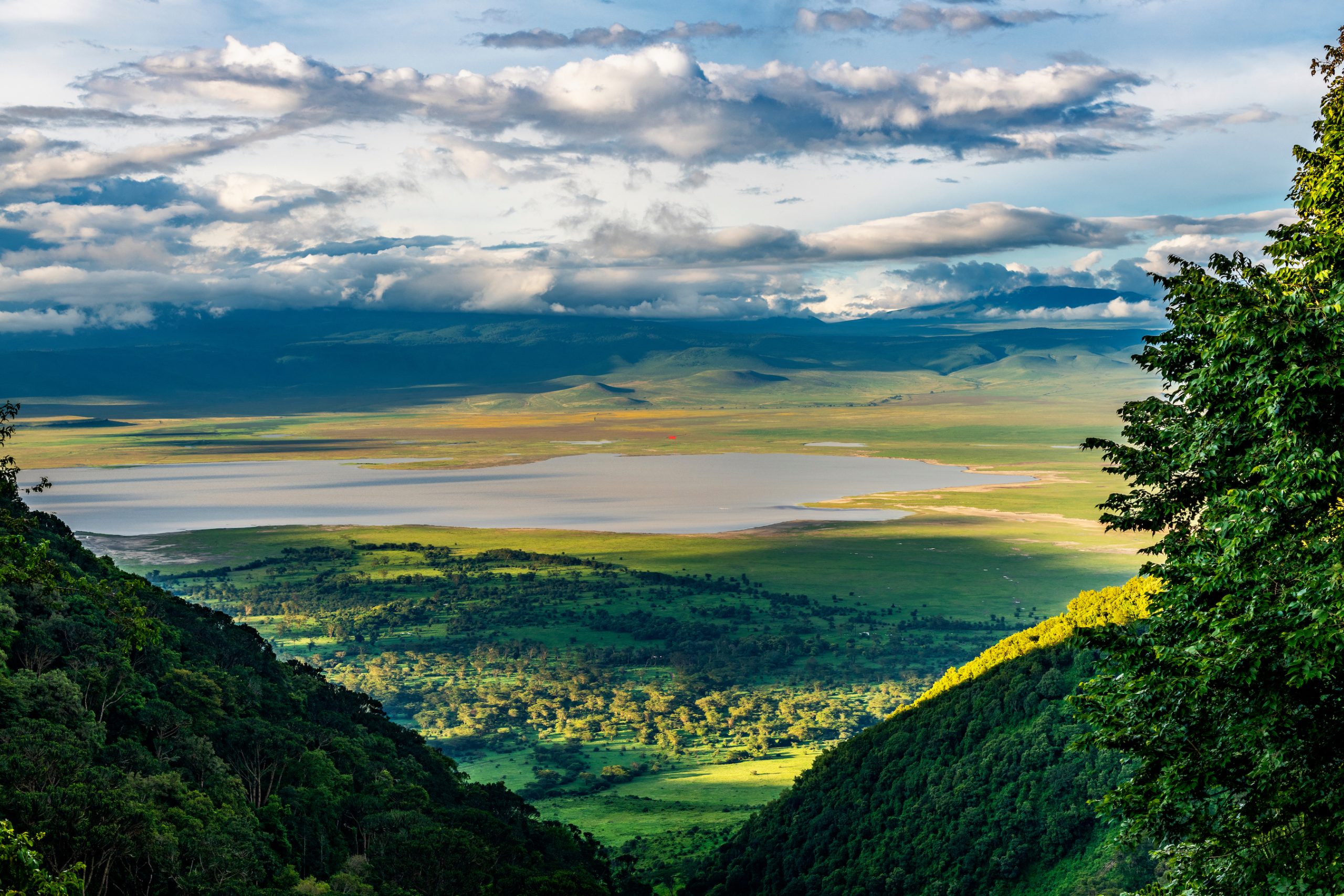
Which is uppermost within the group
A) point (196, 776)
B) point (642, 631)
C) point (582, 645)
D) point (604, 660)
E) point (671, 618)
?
point (196, 776)

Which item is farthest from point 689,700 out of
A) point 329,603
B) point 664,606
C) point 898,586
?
point 329,603

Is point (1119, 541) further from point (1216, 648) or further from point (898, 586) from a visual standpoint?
point (1216, 648)

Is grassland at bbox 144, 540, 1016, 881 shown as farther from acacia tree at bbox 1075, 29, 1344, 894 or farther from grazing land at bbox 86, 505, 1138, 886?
acacia tree at bbox 1075, 29, 1344, 894

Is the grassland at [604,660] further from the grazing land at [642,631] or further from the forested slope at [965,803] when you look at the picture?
the forested slope at [965,803]

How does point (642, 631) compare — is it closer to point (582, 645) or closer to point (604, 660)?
point (582, 645)

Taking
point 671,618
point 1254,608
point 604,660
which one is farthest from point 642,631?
point 1254,608
